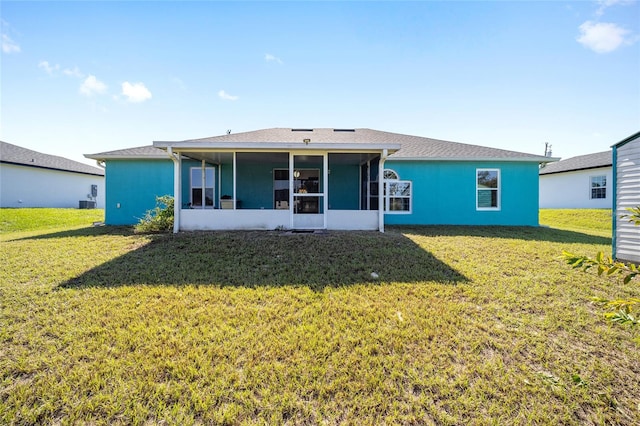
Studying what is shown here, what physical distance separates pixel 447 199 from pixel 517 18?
6254 millimetres

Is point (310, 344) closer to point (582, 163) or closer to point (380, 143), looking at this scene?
point (380, 143)

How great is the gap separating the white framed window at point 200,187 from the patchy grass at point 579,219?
53.6ft

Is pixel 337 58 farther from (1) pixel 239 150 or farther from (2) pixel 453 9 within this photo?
(1) pixel 239 150

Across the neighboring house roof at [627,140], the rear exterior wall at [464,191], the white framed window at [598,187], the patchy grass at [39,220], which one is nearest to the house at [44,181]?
the patchy grass at [39,220]

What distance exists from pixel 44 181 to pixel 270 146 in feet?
68.3

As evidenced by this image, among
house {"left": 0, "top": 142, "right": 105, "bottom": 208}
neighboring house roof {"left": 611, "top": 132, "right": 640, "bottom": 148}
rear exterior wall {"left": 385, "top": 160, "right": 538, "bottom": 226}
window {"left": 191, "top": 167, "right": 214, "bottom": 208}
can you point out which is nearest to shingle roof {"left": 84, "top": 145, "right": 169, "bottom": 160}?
window {"left": 191, "top": 167, "right": 214, "bottom": 208}

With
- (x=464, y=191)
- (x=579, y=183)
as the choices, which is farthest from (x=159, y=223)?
(x=579, y=183)

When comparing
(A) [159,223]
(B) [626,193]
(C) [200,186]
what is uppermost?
(C) [200,186]

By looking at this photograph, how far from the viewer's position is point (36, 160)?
66.5 ft

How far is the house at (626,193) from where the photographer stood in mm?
6012

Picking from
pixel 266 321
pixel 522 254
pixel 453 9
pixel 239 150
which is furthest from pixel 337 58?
pixel 266 321

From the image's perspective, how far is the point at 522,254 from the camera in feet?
22.1

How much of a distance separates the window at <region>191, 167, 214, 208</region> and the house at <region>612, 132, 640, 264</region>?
41.5ft

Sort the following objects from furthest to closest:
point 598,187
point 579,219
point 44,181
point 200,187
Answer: point 44,181 → point 598,187 → point 579,219 → point 200,187
